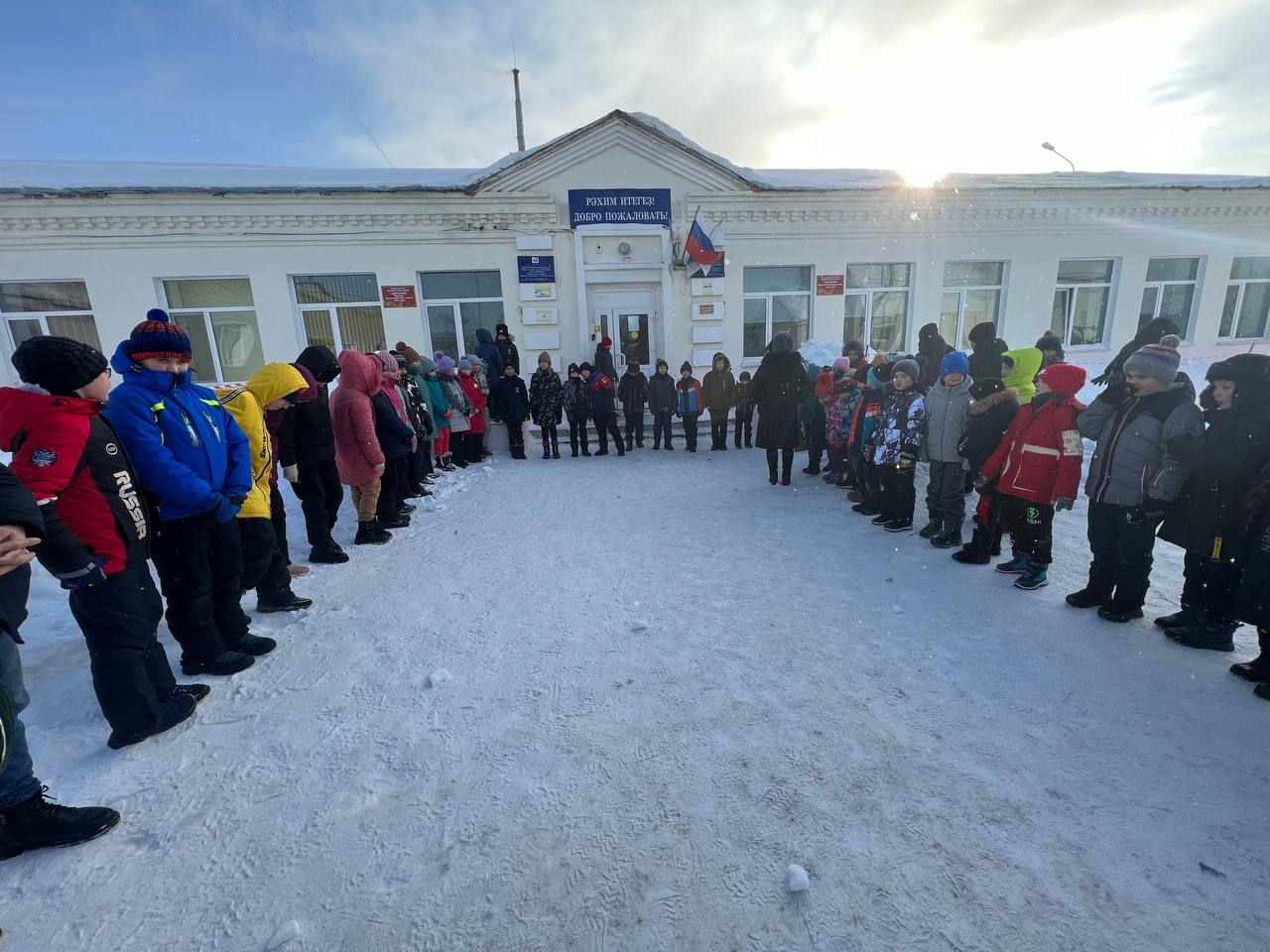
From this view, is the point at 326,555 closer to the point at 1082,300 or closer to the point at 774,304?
the point at 774,304

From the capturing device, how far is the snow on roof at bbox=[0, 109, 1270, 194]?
8.99 m

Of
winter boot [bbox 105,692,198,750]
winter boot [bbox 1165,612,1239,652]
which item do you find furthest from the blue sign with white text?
winter boot [bbox 1165,612,1239,652]

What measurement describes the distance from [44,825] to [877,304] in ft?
43.8

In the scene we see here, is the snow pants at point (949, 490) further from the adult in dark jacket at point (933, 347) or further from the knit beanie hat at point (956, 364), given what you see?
the adult in dark jacket at point (933, 347)

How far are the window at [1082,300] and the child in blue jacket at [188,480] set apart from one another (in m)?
15.3

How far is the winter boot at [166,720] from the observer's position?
2377mm

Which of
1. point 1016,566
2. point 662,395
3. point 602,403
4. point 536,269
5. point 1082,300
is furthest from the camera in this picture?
point 1082,300

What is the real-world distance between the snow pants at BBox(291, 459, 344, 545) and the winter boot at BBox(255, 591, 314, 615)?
83 cm

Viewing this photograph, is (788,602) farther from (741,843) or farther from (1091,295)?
(1091,295)

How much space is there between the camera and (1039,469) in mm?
3711

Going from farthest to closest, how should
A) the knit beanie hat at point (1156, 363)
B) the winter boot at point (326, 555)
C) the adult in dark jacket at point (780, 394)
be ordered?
1. the adult in dark jacket at point (780, 394)
2. the winter boot at point (326, 555)
3. the knit beanie hat at point (1156, 363)

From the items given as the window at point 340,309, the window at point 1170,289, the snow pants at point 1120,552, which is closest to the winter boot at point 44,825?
the snow pants at point 1120,552

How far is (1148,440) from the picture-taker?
310 centimetres

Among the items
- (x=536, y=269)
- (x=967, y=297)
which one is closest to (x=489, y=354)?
(x=536, y=269)
